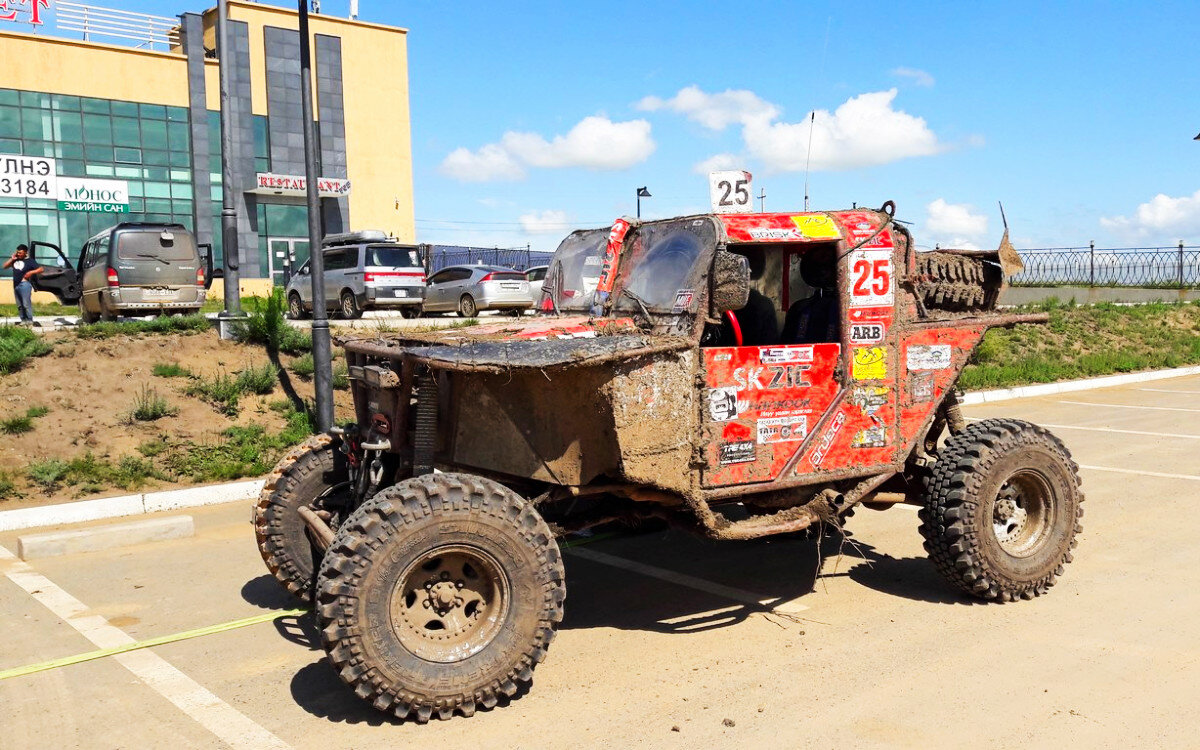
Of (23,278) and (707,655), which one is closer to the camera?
(707,655)

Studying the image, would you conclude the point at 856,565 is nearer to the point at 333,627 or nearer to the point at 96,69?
the point at 333,627

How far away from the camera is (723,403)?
17.9ft

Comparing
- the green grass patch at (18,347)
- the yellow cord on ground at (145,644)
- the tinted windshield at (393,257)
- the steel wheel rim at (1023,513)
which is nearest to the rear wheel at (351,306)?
the tinted windshield at (393,257)

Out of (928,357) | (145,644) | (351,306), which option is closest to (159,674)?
(145,644)

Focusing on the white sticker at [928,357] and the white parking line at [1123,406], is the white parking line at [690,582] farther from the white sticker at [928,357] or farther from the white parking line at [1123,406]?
the white parking line at [1123,406]

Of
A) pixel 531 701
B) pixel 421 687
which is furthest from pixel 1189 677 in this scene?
pixel 421 687

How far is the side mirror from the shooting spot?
17.0 ft

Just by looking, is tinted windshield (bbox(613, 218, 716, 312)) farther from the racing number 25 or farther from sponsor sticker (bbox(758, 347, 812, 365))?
the racing number 25

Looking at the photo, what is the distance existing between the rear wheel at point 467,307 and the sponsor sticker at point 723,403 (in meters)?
17.4

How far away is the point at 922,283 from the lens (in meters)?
6.25

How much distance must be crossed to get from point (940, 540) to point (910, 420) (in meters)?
0.73

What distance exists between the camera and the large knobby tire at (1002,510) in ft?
19.8

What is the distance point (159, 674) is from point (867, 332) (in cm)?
424

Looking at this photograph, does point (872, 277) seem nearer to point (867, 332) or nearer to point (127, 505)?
point (867, 332)
